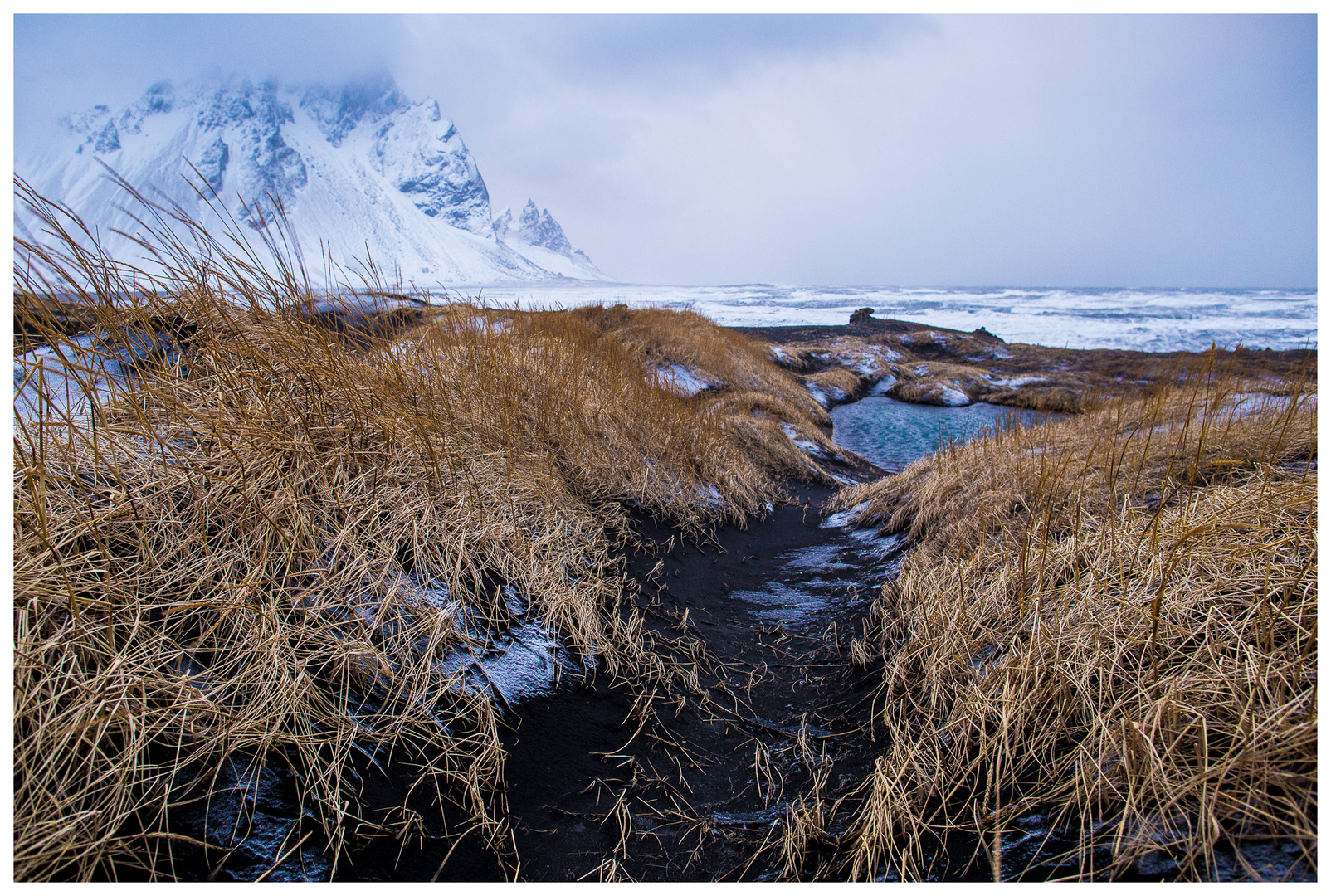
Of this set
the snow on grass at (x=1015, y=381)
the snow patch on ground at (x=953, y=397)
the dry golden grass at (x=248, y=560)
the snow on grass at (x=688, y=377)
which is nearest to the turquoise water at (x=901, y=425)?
the snow patch on ground at (x=953, y=397)

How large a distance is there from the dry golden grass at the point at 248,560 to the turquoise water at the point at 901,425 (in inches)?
246

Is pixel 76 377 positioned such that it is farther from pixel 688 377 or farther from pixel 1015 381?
pixel 1015 381

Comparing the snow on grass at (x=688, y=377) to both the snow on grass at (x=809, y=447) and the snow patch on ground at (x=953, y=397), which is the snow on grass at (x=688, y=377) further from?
the snow patch on ground at (x=953, y=397)

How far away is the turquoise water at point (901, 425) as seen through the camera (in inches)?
316

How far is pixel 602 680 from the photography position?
1.99m

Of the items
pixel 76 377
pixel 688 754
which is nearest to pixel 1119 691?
pixel 688 754

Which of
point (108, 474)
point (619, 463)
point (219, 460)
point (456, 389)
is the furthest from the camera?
point (619, 463)

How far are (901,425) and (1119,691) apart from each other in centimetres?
932

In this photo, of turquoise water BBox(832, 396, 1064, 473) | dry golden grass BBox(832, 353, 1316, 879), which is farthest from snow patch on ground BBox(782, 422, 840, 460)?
dry golden grass BBox(832, 353, 1316, 879)

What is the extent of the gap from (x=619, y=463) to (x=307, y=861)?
260 cm

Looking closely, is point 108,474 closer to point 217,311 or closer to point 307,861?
point 217,311

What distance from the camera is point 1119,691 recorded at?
1424 mm

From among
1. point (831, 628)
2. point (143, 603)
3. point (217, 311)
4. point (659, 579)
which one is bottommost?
point (831, 628)
